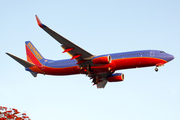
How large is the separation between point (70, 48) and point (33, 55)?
1571cm

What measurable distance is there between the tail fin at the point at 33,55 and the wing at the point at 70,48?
1114 cm

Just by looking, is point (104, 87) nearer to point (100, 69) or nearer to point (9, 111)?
point (100, 69)

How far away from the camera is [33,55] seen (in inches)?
2267

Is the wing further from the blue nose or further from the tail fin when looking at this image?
the blue nose

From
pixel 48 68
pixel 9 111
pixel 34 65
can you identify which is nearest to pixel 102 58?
pixel 48 68

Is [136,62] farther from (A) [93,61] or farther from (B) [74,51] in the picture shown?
(B) [74,51]

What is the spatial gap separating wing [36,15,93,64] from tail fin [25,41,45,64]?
11.1 m

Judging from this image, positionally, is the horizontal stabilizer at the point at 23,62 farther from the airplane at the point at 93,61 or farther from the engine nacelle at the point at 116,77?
the engine nacelle at the point at 116,77

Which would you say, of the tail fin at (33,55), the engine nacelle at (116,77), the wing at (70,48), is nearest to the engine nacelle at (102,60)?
the wing at (70,48)

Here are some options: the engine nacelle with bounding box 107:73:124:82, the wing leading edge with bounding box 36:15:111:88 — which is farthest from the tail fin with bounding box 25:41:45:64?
the engine nacelle with bounding box 107:73:124:82

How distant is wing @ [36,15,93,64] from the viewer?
1575 inches

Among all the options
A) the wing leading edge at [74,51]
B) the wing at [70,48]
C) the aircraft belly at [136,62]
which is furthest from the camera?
the aircraft belly at [136,62]

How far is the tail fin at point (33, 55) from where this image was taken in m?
55.9

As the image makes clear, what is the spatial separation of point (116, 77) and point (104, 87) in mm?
5164
